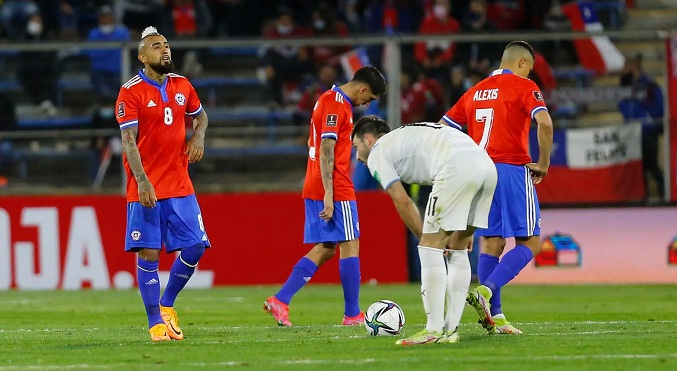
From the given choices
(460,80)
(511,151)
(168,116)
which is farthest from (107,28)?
(511,151)

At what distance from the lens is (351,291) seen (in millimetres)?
11625

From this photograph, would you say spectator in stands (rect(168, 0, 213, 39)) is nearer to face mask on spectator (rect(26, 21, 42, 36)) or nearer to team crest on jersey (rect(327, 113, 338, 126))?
face mask on spectator (rect(26, 21, 42, 36))

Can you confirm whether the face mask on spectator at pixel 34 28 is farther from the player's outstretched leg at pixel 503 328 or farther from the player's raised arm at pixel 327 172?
the player's outstretched leg at pixel 503 328

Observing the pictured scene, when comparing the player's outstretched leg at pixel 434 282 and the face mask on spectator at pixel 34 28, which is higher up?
the face mask on spectator at pixel 34 28

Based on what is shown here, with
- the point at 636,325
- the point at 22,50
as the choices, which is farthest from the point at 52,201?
the point at 636,325

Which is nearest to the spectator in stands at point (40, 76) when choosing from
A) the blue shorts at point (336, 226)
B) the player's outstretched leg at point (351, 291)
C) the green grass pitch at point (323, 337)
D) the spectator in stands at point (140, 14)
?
the green grass pitch at point (323, 337)

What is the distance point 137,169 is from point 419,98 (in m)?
8.31

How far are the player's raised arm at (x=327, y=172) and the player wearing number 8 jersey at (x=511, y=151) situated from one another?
1419 mm

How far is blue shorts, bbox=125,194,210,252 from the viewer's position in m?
10.1

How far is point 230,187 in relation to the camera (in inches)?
717

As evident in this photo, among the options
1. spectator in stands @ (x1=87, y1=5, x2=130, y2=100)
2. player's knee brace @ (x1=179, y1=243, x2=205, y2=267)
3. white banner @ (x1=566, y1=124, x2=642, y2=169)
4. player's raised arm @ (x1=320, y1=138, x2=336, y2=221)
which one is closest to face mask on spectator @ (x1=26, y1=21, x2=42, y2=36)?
spectator in stands @ (x1=87, y1=5, x2=130, y2=100)

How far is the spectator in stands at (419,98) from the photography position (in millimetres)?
17625

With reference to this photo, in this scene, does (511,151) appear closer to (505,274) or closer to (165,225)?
(505,274)

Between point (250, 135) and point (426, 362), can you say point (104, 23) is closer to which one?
point (250, 135)
